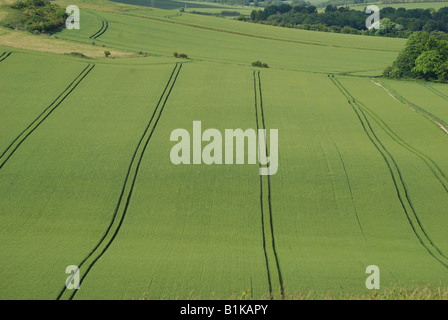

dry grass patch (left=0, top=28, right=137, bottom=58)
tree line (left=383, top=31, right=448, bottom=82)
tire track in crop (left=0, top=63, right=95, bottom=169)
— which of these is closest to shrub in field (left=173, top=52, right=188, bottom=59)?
dry grass patch (left=0, top=28, right=137, bottom=58)

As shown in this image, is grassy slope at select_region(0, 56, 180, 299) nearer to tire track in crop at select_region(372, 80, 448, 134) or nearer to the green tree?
tire track in crop at select_region(372, 80, 448, 134)

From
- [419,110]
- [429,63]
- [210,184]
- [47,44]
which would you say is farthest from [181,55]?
[210,184]

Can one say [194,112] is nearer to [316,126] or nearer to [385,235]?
→ [316,126]

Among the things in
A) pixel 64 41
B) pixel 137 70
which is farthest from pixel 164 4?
pixel 137 70

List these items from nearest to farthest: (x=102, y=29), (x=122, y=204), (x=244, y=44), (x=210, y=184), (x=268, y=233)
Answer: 1. (x=268, y=233)
2. (x=122, y=204)
3. (x=210, y=184)
4. (x=102, y=29)
5. (x=244, y=44)

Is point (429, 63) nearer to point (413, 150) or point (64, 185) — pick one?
point (413, 150)

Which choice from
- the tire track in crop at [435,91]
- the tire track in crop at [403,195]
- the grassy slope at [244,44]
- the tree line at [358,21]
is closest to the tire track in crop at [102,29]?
the grassy slope at [244,44]
